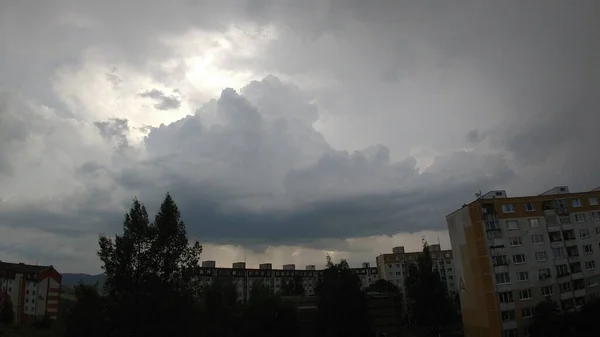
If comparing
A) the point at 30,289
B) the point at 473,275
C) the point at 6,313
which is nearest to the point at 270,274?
the point at 30,289

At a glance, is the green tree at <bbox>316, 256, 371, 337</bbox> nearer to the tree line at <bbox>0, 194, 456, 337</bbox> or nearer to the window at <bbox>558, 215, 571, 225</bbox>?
the tree line at <bbox>0, 194, 456, 337</bbox>

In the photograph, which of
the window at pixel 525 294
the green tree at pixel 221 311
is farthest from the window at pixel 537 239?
the green tree at pixel 221 311

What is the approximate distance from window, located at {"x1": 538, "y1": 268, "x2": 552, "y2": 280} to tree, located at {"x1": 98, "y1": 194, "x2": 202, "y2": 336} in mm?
42128

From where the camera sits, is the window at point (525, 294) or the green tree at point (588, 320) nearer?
the green tree at point (588, 320)

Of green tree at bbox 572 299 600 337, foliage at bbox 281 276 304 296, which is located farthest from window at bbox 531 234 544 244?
foliage at bbox 281 276 304 296

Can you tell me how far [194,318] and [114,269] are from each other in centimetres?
820

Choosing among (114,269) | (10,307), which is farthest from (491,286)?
(10,307)

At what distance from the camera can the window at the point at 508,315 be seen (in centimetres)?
5097

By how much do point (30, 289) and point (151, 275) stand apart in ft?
254

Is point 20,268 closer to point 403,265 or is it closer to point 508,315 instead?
point 508,315

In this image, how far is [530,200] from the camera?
56.3 metres

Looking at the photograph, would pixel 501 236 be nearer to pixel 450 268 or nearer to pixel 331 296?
pixel 331 296

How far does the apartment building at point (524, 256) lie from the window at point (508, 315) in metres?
0.11

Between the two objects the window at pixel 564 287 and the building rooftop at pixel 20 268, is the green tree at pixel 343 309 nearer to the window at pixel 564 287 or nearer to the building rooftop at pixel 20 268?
the window at pixel 564 287
